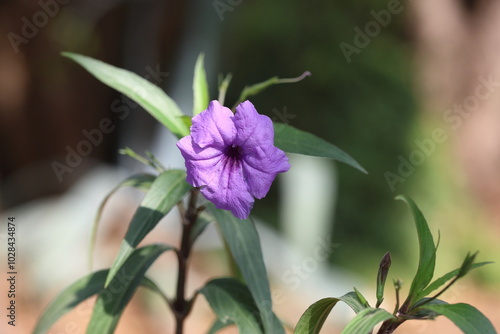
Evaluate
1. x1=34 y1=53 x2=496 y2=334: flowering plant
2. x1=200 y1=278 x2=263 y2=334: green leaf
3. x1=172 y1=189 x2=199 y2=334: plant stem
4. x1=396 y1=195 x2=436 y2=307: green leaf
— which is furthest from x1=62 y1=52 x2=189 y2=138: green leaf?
x1=396 y1=195 x2=436 y2=307: green leaf

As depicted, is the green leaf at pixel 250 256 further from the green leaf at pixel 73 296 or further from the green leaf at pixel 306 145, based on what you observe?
the green leaf at pixel 73 296

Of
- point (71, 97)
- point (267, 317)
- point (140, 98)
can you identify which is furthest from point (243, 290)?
point (71, 97)

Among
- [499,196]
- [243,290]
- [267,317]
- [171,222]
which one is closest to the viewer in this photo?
[267,317]

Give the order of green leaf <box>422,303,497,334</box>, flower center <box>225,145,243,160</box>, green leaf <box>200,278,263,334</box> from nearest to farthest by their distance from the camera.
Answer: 1. green leaf <box>422,303,497,334</box>
2. flower center <box>225,145,243,160</box>
3. green leaf <box>200,278,263,334</box>

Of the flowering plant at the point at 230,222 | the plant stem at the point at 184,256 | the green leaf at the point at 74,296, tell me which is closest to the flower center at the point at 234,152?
the flowering plant at the point at 230,222

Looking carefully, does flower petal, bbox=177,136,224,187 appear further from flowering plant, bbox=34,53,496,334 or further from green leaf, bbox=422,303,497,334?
green leaf, bbox=422,303,497,334

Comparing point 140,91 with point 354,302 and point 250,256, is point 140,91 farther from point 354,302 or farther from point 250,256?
A: point 354,302

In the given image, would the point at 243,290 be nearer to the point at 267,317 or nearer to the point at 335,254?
the point at 267,317
